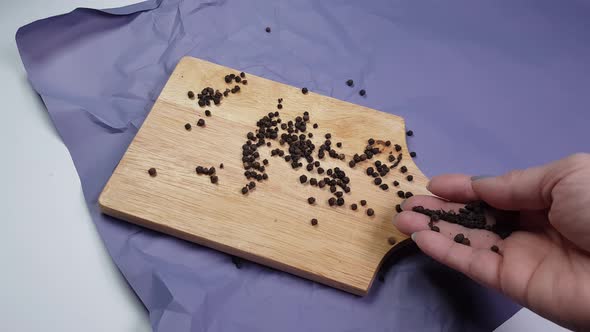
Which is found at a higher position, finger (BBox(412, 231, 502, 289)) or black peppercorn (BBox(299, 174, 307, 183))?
finger (BBox(412, 231, 502, 289))

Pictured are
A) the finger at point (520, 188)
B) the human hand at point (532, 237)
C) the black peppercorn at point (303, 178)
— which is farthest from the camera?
the black peppercorn at point (303, 178)

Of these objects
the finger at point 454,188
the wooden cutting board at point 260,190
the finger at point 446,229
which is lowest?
the wooden cutting board at point 260,190

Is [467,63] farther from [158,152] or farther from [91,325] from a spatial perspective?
[91,325]

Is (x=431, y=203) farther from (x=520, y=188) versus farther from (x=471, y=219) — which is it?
(x=520, y=188)

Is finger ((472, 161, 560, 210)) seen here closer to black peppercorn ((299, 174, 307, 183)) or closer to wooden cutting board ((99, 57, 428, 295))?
wooden cutting board ((99, 57, 428, 295))

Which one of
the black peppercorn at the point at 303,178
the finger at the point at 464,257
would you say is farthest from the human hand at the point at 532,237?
the black peppercorn at the point at 303,178

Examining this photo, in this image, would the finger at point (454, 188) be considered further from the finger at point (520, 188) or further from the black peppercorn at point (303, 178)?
the black peppercorn at point (303, 178)

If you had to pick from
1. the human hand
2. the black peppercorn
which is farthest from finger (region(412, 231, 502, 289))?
the black peppercorn

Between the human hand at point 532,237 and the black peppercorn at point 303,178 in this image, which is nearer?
the human hand at point 532,237
